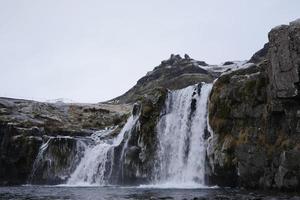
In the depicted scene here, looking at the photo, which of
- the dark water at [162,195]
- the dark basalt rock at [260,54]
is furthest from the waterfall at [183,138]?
the dark basalt rock at [260,54]

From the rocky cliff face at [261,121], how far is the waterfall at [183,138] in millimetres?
3322

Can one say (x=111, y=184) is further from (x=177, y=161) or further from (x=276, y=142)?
(x=276, y=142)

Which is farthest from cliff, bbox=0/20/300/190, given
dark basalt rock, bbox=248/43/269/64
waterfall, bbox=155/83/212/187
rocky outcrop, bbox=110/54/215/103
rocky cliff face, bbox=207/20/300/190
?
dark basalt rock, bbox=248/43/269/64

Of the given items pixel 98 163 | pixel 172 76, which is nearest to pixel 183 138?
pixel 98 163

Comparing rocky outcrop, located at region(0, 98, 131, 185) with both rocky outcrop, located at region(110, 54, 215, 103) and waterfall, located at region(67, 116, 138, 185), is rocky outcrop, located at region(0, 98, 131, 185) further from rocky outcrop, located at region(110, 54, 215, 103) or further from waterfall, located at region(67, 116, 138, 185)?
rocky outcrop, located at region(110, 54, 215, 103)

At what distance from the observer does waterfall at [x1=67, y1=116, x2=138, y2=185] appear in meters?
68.1

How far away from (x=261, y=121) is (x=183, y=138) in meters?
14.3

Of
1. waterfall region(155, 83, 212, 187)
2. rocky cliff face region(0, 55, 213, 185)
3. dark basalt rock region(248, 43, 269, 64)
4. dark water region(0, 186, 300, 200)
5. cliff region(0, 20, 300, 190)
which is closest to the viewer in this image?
dark water region(0, 186, 300, 200)

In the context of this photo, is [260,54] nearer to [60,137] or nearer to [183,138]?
[60,137]

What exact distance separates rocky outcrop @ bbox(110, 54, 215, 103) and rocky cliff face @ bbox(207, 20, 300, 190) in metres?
104

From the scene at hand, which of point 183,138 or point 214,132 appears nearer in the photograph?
point 214,132

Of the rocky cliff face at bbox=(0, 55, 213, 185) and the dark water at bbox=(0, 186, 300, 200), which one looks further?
the rocky cliff face at bbox=(0, 55, 213, 185)

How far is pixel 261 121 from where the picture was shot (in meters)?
46.7

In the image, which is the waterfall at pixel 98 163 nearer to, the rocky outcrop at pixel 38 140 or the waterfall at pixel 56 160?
the waterfall at pixel 56 160
